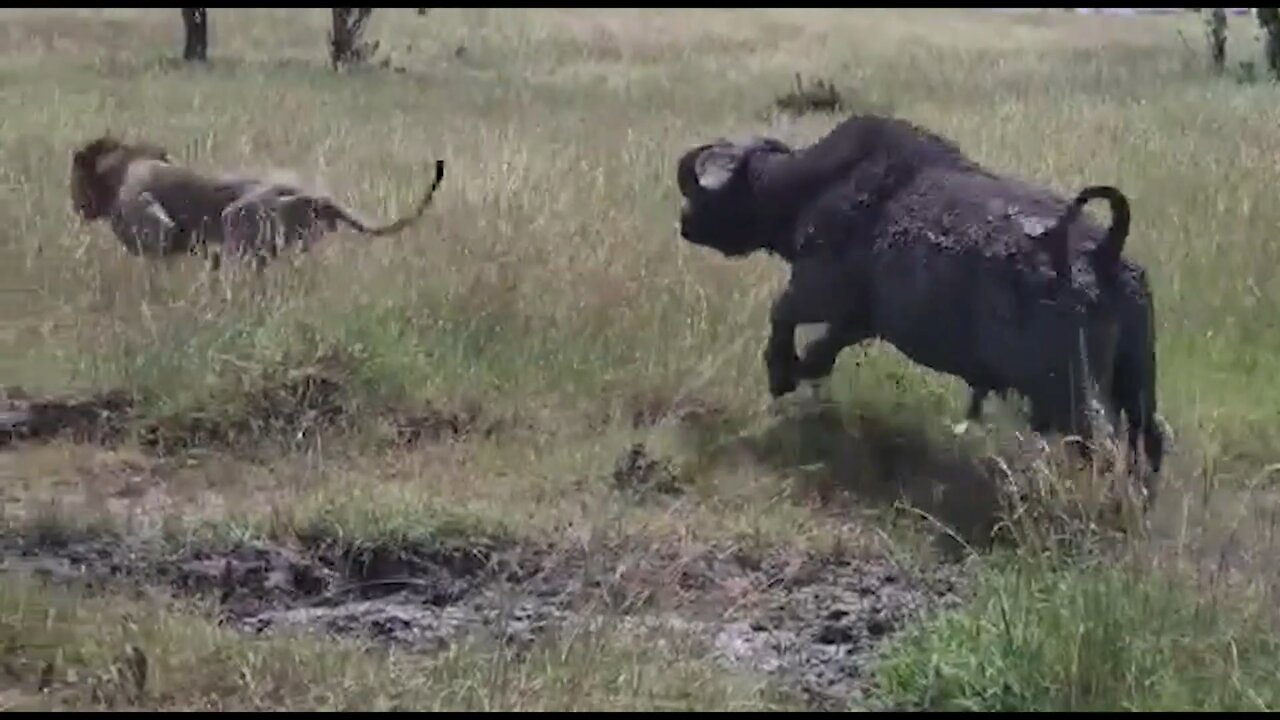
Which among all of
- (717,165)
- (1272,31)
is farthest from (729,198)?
(1272,31)

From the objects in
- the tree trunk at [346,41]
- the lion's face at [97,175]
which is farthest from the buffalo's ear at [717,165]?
the tree trunk at [346,41]

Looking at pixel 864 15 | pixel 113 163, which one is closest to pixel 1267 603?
pixel 113 163

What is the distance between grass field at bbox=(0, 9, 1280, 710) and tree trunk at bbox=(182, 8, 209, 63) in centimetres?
882

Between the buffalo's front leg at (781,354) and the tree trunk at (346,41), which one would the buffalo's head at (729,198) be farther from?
the tree trunk at (346,41)

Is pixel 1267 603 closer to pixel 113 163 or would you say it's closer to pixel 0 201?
pixel 113 163

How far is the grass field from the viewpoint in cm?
438

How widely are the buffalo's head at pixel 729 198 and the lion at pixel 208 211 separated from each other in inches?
57.2

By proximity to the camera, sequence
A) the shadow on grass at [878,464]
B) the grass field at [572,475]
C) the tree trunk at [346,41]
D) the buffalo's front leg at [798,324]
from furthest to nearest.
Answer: the tree trunk at [346,41]
the buffalo's front leg at [798,324]
the shadow on grass at [878,464]
the grass field at [572,475]

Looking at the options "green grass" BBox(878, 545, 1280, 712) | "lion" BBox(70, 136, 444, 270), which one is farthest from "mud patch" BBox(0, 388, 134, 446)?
"green grass" BBox(878, 545, 1280, 712)

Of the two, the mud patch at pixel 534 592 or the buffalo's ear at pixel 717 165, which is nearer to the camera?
Result: the mud patch at pixel 534 592

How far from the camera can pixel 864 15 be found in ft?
122

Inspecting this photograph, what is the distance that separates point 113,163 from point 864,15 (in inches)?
1167

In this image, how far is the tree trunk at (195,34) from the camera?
828 inches

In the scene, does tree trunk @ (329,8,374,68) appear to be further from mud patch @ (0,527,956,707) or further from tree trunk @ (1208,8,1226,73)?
mud patch @ (0,527,956,707)
